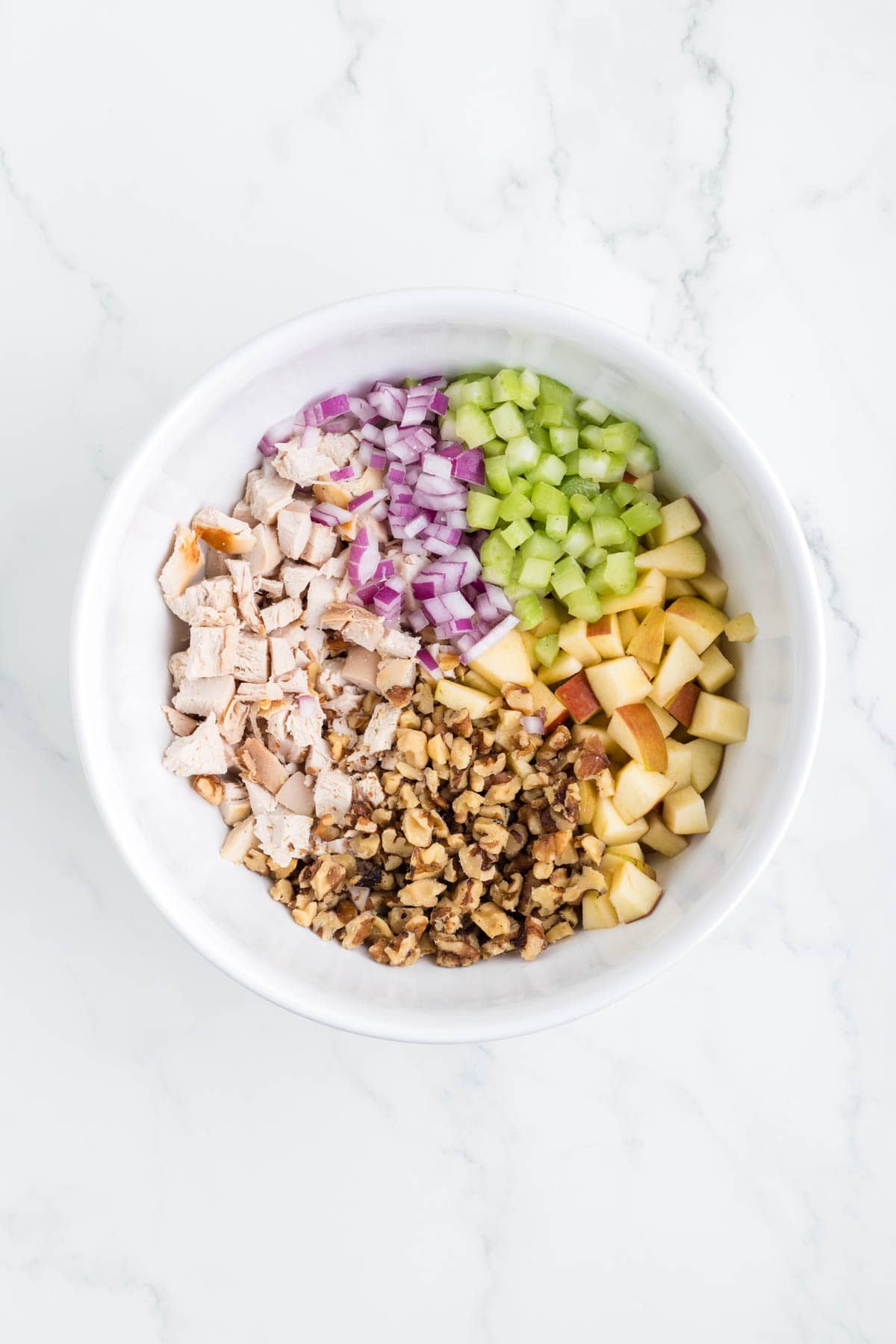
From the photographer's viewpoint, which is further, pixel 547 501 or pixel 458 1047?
pixel 458 1047

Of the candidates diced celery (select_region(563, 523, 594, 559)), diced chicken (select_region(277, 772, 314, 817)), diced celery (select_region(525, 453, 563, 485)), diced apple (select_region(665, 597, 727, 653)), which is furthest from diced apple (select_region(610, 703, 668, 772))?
diced chicken (select_region(277, 772, 314, 817))

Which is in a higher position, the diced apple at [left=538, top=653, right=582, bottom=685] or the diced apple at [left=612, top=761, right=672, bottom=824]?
the diced apple at [left=538, top=653, right=582, bottom=685]

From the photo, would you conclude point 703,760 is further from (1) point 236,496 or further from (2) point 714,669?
(1) point 236,496

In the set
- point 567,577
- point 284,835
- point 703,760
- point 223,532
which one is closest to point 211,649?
point 223,532

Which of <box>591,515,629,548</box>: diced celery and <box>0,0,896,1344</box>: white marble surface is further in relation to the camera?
<box>0,0,896,1344</box>: white marble surface

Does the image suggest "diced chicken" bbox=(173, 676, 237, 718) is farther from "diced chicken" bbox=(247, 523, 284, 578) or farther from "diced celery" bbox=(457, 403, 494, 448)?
"diced celery" bbox=(457, 403, 494, 448)

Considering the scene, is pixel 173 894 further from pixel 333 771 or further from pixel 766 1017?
pixel 766 1017
